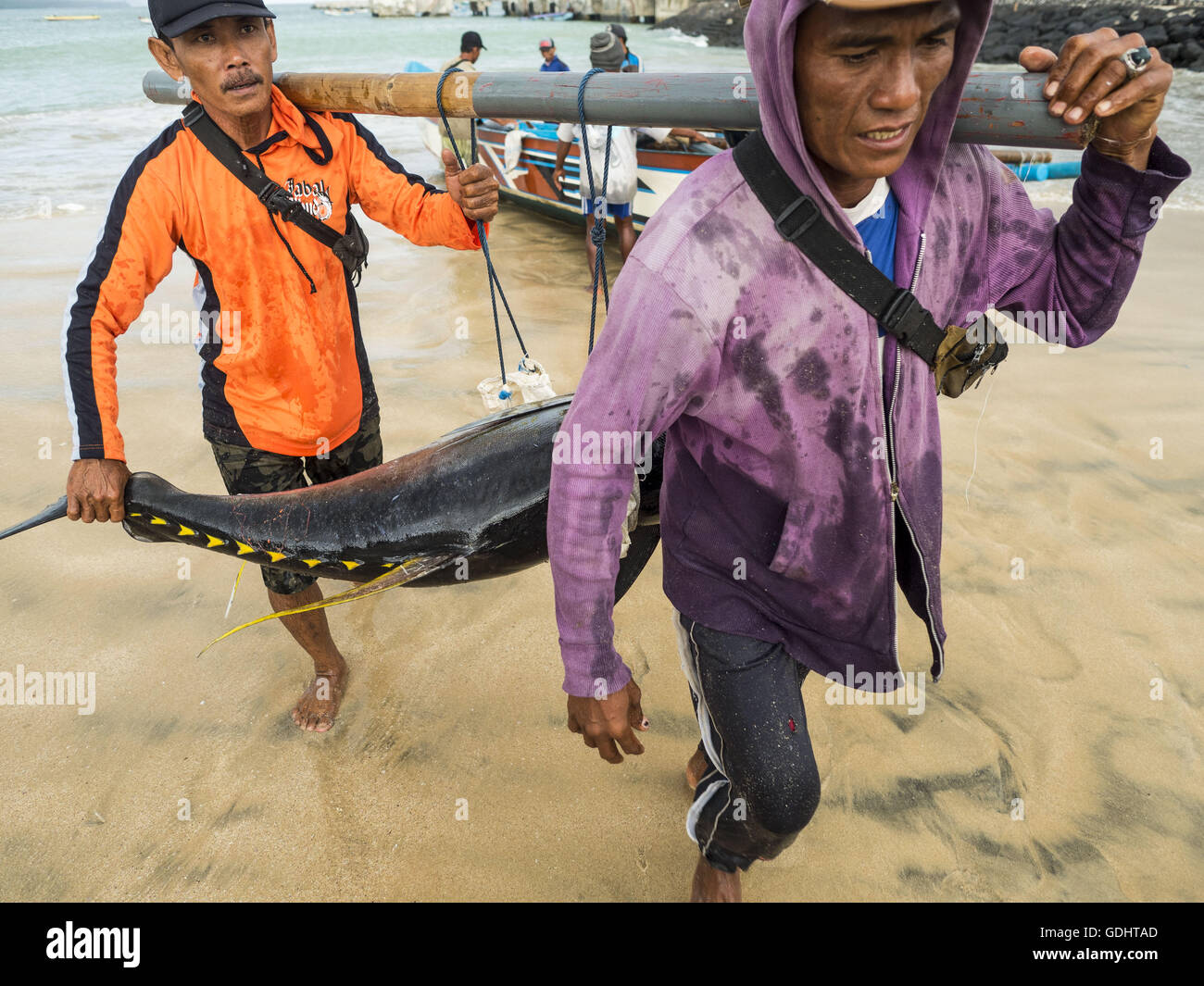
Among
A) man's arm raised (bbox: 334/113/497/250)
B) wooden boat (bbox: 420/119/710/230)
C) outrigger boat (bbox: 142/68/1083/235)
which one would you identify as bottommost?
wooden boat (bbox: 420/119/710/230)

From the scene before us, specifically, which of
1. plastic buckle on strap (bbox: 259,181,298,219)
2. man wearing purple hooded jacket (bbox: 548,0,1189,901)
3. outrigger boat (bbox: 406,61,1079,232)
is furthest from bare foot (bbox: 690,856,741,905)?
outrigger boat (bbox: 406,61,1079,232)

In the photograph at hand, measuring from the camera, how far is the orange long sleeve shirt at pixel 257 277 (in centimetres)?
221

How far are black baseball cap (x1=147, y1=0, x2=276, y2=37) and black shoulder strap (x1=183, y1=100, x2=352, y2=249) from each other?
22 centimetres

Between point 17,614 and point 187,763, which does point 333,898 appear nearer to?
point 187,763

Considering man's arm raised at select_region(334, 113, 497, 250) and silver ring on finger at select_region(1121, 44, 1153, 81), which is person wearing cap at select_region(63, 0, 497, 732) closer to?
man's arm raised at select_region(334, 113, 497, 250)

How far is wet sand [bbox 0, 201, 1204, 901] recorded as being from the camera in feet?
8.04

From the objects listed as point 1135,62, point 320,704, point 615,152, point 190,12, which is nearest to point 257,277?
point 190,12

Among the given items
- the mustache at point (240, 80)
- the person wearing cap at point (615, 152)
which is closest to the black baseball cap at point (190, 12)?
the mustache at point (240, 80)

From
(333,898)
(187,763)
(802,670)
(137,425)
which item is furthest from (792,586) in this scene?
(137,425)

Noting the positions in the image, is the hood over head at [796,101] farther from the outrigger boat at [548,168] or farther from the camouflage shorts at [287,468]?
the outrigger boat at [548,168]

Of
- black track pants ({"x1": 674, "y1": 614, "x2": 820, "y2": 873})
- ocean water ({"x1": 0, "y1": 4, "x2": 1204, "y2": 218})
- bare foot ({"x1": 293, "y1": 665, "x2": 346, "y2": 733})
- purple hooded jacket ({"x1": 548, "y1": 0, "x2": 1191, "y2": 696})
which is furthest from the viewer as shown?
ocean water ({"x1": 0, "y1": 4, "x2": 1204, "y2": 218})

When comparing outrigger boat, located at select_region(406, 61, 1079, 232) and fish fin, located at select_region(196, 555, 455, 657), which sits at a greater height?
outrigger boat, located at select_region(406, 61, 1079, 232)

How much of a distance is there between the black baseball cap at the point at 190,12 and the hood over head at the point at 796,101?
161 centimetres

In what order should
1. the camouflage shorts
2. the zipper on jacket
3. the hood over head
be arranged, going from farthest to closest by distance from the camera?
the camouflage shorts → the zipper on jacket → the hood over head
